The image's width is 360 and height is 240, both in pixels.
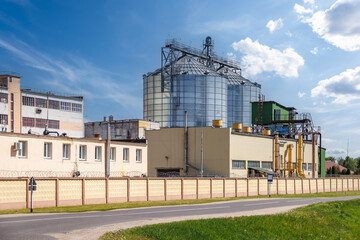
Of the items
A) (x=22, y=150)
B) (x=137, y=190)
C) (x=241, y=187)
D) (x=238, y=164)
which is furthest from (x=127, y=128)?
(x=137, y=190)

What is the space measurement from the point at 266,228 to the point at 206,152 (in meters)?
48.0

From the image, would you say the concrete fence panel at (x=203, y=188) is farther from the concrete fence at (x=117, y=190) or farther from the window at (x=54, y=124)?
the window at (x=54, y=124)

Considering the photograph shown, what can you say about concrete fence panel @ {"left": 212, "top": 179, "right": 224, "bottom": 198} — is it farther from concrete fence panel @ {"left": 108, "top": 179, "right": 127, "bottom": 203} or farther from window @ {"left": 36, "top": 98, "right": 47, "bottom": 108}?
window @ {"left": 36, "top": 98, "right": 47, "bottom": 108}

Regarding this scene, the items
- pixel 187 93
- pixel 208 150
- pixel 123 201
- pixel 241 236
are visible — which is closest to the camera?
pixel 241 236

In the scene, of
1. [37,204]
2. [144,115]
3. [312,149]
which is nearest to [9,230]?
[37,204]

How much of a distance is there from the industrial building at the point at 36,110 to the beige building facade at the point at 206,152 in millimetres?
33264

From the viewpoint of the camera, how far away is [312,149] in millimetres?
89875

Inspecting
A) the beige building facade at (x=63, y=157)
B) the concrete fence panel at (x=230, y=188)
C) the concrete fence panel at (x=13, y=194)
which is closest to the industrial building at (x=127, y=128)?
the beige building facade at (x=63, y=157)

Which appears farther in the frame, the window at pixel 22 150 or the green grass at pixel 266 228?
the window at pixel 22 150

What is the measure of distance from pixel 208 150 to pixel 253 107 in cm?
4576

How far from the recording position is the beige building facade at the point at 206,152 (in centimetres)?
6881

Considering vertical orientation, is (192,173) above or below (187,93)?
below

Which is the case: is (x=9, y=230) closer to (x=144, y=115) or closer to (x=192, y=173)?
(x=192, y=173)

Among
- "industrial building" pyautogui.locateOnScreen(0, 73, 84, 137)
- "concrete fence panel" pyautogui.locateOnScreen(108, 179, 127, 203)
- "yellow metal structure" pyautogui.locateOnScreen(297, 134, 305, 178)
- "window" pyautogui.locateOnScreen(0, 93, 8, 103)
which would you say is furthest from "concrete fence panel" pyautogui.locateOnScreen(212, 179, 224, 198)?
"window" pyautogui.locateOnScreen(0, 93, 8, 103)
